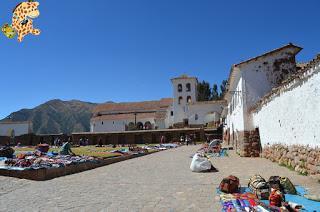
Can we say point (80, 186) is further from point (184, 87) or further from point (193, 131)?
point (184, 87)

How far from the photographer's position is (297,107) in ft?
39.0

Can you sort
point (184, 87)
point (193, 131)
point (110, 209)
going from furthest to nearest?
point (184, 87)
point (193, 131)
point (110, 209)

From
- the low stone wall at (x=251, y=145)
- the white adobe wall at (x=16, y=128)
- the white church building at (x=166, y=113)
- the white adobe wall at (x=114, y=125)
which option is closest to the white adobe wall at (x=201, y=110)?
the white church building at (x=166, y=113)

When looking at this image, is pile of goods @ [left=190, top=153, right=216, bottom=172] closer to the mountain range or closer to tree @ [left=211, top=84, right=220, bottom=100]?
tree @ [left=211, top=84, right=220, bottom=100]

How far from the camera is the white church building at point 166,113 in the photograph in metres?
60.7

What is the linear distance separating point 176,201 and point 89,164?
27.4 ft

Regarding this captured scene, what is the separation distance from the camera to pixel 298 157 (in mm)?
11836

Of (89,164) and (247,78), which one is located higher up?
(247,78)

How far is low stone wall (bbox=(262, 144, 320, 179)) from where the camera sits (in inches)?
394

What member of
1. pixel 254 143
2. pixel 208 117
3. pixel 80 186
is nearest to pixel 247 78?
pixel 254 143

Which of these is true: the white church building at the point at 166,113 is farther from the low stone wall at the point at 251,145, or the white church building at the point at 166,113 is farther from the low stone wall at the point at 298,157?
the low stone wall at the point at 298,157

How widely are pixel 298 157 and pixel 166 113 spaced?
56.1 meters

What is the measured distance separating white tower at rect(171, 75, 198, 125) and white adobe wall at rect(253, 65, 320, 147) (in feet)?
158

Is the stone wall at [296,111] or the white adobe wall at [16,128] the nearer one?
the stone wall at [296,111]
